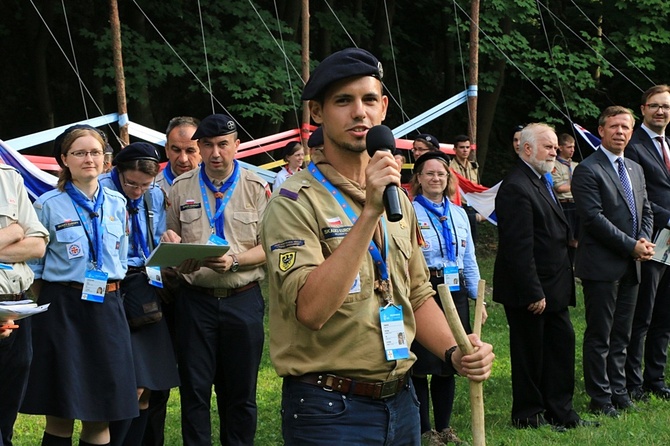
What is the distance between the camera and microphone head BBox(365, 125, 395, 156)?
9.80 ft

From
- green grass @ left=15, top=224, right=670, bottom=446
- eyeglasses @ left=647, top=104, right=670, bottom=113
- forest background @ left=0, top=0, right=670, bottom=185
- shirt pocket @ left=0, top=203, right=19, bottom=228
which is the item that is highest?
forest background @ left=0, top=0, right=670, bottom=185

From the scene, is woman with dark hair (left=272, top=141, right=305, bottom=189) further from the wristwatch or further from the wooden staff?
the wooden staff

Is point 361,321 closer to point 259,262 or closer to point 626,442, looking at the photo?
point 259,262

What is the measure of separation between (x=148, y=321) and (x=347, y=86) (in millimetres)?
3039

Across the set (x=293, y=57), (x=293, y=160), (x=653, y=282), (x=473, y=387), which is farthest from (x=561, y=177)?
(x=473, y=387)

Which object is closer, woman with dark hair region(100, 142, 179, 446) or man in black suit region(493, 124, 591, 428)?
woman with dark hair region(100, 142, 179, 446)

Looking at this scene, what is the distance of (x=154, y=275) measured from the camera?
5.87 metres

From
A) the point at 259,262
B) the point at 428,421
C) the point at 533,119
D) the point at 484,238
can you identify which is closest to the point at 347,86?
the point at 259,262

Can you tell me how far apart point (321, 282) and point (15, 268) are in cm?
251

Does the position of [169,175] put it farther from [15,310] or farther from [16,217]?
[15,310]

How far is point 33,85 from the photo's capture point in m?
20.0

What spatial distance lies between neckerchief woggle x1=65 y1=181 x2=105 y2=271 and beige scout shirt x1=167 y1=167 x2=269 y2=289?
2.47 ft

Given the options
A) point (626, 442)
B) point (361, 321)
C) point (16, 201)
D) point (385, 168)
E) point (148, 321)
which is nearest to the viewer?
point (385, 168)

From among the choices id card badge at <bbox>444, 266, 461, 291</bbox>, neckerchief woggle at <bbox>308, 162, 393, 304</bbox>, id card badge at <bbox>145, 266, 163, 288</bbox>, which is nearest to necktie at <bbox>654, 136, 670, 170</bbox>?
id card badge at <bbox>444, 266, 461, 291</bbox>
